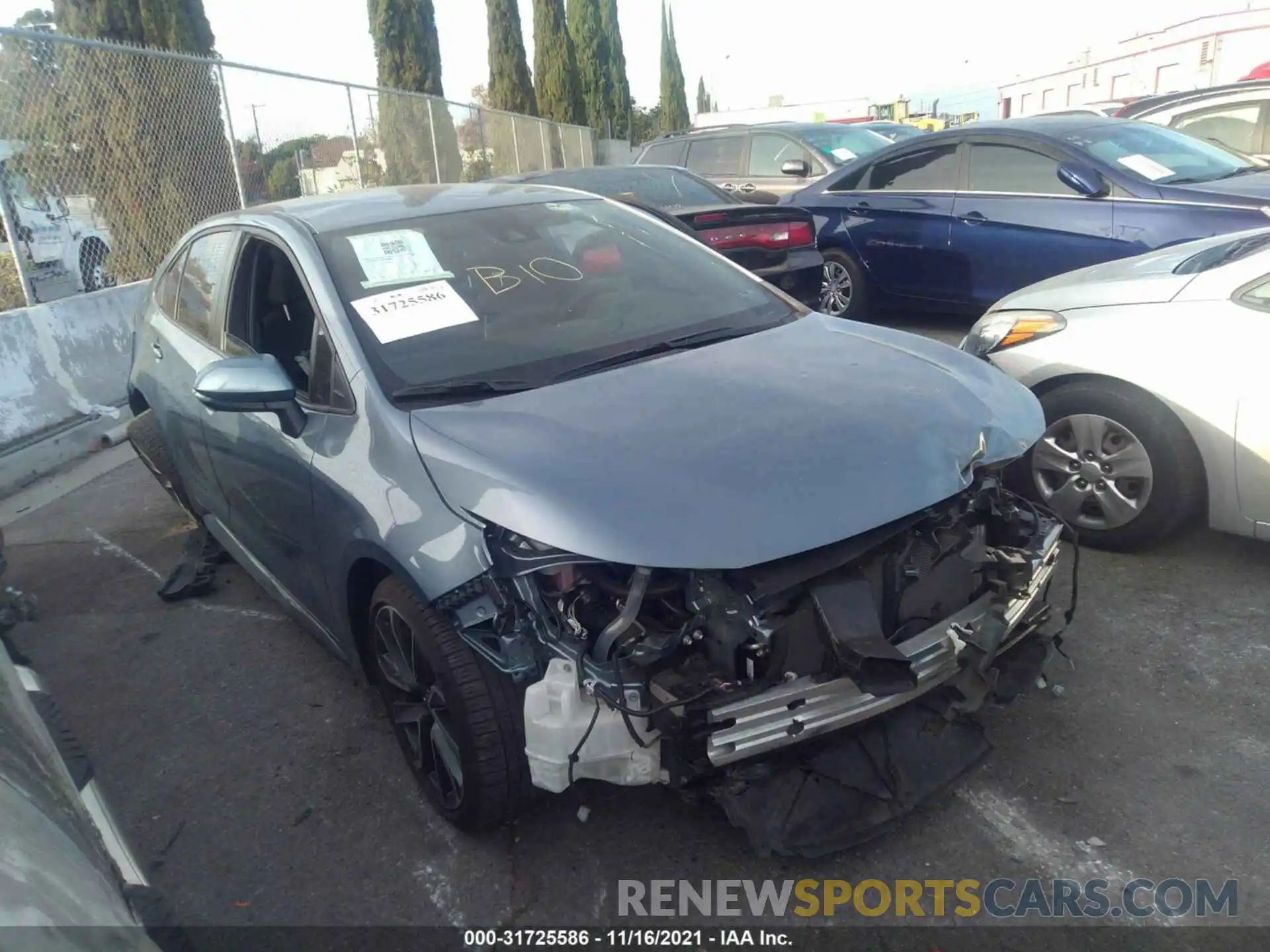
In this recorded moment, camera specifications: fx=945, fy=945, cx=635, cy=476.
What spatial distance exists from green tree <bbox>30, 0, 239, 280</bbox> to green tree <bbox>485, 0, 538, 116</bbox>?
753 inches

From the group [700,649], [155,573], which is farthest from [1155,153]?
[155,573]

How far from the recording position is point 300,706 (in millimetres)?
3418

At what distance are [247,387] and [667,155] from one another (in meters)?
9.76

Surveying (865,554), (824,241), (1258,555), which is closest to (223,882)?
(865,554)

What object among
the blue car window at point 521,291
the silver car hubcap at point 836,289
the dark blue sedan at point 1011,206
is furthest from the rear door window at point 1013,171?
the blue car window at point 521,291

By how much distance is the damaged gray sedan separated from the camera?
223 cm

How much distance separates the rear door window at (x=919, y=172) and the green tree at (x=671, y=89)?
4823cm

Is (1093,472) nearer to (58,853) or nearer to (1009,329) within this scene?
(1009,329)

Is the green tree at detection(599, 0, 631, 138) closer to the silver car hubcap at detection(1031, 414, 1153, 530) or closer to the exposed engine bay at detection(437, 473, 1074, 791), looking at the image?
the silver car hubcap at detection(1031, 414, 1153, 530)

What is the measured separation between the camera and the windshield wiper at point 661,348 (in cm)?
290

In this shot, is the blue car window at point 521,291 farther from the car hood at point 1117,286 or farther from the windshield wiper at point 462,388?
the car hood at point 1117,286

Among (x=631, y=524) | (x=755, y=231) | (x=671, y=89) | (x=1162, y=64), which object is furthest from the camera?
(x=671, y=89)

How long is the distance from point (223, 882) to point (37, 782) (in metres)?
1.27

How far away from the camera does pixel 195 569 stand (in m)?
4.46
